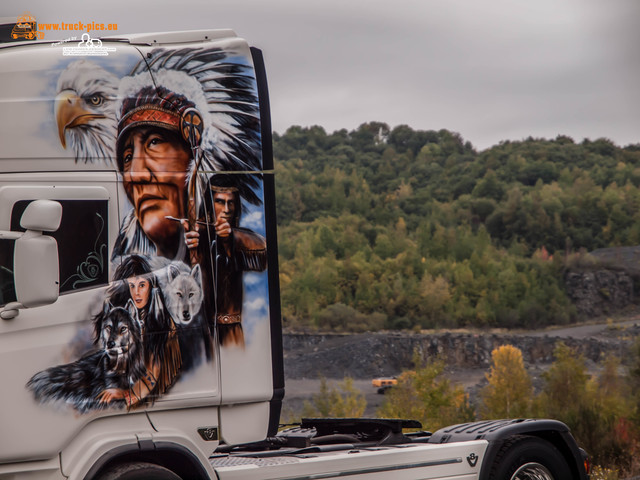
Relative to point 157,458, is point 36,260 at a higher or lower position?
higher

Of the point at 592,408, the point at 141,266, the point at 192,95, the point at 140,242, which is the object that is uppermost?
the point at 192,95

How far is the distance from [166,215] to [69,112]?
977 mm

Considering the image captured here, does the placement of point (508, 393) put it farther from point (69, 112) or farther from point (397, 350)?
point (69, 112)

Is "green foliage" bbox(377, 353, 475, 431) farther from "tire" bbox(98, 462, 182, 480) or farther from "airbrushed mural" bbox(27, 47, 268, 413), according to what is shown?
"tire" bbox(98, 462, 182, 480)

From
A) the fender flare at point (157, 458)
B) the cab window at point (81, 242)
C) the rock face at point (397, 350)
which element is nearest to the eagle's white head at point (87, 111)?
the cab window at point (81, 242)

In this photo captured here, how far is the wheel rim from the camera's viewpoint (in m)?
7.61

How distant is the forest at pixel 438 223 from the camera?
93.3 meters

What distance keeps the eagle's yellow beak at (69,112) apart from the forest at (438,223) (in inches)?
3226

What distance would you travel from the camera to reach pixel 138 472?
5859 mm

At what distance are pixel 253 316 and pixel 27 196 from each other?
1818mm

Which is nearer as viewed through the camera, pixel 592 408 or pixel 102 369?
pixel 102 369

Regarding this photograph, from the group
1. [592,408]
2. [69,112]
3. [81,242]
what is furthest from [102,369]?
[592,408]

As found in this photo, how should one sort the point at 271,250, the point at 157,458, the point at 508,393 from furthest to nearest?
the point at 508,393 < the point at 271,250 < the point at 157,458

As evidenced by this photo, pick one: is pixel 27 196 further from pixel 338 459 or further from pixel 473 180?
pixel 473 180
